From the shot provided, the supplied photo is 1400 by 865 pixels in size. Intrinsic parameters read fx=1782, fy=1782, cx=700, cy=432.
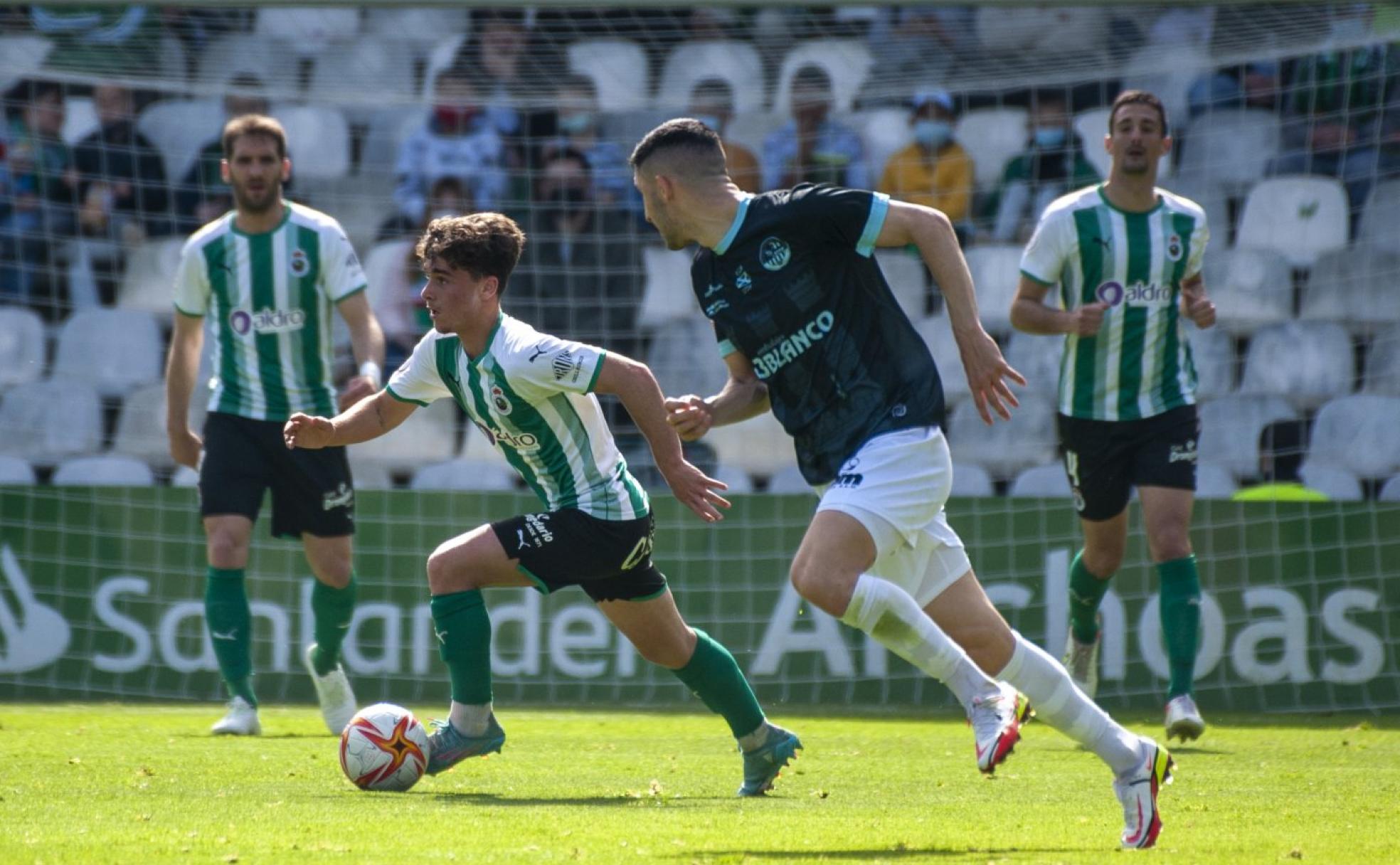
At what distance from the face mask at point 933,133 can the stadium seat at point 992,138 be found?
73 mm

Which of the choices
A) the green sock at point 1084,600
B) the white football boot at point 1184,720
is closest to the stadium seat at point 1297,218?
the green sock at point 1084,600

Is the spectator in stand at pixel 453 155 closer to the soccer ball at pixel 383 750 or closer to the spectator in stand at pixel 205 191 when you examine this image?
the spectator in stand at pixel 205 191

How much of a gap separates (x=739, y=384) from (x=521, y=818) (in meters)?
1.37

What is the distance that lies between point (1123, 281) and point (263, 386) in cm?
361

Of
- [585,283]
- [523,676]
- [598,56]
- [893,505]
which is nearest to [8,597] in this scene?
[523,676]

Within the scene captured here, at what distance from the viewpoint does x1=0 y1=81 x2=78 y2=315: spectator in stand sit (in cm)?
Result: 1183

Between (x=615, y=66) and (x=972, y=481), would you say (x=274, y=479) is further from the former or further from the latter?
(x=615, y=66)

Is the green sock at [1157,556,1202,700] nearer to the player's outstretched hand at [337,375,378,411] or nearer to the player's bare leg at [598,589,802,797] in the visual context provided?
the player's bare leg at [598,589,802,797]

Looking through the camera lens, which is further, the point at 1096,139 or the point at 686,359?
the point at 1096,139

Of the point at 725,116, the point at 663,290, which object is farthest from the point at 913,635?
the point at 725,116

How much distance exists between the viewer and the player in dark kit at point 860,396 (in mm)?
4129

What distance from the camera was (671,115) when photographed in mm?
12141

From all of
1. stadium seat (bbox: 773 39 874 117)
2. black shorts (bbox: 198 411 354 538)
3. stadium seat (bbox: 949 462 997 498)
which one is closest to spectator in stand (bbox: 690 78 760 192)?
stadium seat (bbox: 773 39 874 117)

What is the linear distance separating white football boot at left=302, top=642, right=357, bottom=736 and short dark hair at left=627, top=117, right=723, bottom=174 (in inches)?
129
